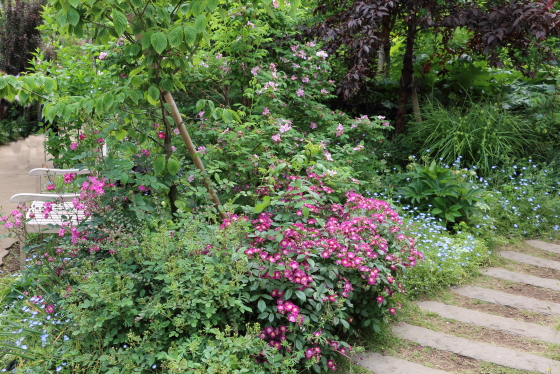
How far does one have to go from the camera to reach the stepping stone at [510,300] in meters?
3.38

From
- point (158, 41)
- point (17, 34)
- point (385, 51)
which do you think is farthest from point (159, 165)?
point (17, 34)

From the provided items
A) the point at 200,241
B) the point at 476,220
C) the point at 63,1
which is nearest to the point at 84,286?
the point at 200,241

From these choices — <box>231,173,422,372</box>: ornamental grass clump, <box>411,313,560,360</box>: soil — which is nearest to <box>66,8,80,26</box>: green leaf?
<box>231,173,422,372</box>: ornamental grass clump

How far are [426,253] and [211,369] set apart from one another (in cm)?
207

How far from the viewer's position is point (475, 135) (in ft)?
17.8

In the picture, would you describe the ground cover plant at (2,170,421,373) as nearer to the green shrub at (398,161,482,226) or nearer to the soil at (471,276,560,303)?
the soil at (471,276,560,303)

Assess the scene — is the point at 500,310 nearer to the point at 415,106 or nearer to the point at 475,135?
the point at 475,135

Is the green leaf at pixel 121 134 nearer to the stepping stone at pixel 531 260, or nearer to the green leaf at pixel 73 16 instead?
the green leaf at pixel 73 16

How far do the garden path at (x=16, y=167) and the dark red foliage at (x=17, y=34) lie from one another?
4.85 feet

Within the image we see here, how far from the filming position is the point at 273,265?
8.54 ft

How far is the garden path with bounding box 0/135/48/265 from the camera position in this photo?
5.46 metres

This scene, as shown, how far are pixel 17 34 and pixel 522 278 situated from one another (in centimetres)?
1001

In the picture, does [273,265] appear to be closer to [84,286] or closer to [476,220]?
[84,286]

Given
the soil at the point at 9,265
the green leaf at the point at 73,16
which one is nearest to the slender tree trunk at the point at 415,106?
the green leaf at the point at 73,16
